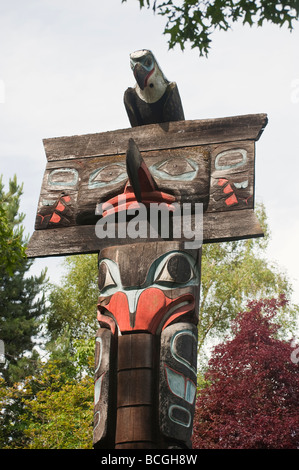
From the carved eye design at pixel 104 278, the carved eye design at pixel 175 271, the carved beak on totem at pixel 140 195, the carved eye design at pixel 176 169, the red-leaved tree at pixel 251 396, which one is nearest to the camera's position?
the carved eye design at pixel 175 271

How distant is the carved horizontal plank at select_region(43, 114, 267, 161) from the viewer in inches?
199

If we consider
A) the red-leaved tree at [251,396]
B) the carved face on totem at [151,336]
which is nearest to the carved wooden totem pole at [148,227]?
the carved face on totem at [151,336]

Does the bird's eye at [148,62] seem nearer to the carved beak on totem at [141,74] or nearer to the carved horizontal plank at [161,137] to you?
the carved beak on totem at [141,74]

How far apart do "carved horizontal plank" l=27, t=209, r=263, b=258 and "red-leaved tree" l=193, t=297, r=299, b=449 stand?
751 cm

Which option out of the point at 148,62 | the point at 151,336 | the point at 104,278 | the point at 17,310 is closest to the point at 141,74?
the point at 148,62

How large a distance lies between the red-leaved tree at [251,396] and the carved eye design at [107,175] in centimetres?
756

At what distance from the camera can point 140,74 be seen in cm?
541

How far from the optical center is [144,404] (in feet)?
12.9

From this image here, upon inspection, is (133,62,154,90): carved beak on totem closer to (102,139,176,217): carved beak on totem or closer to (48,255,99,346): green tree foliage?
(102,139,176,217): carved beak on totem

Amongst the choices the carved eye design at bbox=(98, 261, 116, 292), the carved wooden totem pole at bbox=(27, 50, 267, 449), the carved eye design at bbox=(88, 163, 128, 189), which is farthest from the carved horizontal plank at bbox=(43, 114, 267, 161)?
the carved eye design at bbox=(98, 261, 116, 292)

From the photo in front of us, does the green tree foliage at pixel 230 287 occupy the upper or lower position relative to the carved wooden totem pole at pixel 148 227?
upper

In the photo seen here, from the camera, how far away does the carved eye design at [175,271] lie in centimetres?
437

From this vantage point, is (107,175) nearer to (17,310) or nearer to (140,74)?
(140,74)

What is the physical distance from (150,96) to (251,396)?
8.06 metres
